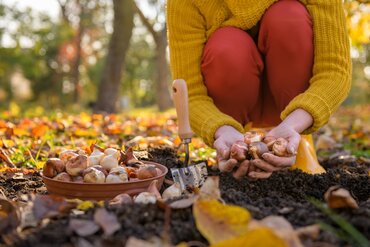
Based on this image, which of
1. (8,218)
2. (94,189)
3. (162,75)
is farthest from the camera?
(162,75)

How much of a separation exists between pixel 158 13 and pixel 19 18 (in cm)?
488

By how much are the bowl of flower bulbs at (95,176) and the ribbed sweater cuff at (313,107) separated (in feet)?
1.82

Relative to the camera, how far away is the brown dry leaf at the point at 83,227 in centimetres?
98

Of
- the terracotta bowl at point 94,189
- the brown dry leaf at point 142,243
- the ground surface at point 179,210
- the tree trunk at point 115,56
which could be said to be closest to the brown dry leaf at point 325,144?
the ground surface at point 179,210

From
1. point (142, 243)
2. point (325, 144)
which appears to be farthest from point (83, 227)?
point (325, 144)

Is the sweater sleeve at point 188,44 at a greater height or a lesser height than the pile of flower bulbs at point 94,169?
greater

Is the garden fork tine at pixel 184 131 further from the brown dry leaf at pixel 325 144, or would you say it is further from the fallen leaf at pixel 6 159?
the brown dry leaf at pixel 325 144

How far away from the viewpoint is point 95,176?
140 cm

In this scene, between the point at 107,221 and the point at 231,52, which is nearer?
the point at 107,221

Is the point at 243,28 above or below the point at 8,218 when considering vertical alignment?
above

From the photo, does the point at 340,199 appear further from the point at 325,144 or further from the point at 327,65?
the point at 325,144

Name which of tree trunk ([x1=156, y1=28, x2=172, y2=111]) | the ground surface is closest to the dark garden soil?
the ground surface

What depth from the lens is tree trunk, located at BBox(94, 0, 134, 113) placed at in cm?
770

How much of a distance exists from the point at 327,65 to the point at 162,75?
8.05 m
